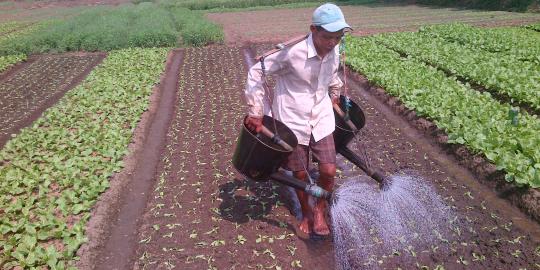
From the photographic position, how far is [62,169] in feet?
20.1

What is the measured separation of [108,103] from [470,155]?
7.11 meters

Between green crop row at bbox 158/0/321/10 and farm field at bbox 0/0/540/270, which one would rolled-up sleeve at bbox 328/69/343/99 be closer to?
farm field at bbox 0/0/540/270

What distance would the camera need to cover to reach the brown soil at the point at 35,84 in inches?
371

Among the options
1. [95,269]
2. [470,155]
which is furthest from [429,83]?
[95,269]

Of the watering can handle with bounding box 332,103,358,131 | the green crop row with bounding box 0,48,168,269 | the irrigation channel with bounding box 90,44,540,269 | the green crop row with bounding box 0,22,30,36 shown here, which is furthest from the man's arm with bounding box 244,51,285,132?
the green crop row with bounding box 0,22,30,36

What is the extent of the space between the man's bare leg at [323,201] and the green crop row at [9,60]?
14563mm

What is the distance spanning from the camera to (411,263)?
12.9 feet

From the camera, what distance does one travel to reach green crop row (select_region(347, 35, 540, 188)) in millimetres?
5348

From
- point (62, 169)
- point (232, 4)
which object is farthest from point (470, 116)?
point (232, 4)

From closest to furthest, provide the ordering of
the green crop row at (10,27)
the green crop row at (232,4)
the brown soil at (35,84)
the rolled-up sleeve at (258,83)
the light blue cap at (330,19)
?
the light blue cap at (330,19), the rolled-up sleeve at (258,83), the brown soil at (35,84), the green crop row at (10,27), the green crop row at (232,4)

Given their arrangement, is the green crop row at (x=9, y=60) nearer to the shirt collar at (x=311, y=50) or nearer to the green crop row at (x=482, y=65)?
the green crop row at (x=482, y=65)

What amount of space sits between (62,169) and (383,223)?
438 cm

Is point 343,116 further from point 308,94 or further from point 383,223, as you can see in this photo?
point 383,223

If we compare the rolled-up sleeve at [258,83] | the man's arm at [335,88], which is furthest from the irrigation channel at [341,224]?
the rolled-up sleeve at [258,83]
